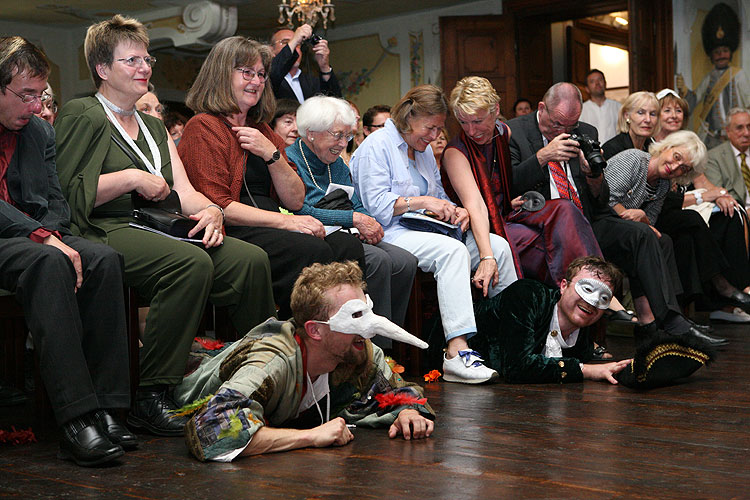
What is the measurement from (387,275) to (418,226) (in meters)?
0.45

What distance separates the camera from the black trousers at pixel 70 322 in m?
2.11

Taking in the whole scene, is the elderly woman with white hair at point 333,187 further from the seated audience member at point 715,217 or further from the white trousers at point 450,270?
the seated audience member at point 715,217

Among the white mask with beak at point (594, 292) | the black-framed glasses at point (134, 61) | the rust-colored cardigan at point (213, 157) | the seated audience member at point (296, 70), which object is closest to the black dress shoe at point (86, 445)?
the rust-colored cardigan at point (213, 157)

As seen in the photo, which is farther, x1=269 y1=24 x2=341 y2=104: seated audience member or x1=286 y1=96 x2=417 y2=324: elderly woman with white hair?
x1=269 y1=24 x2=341 y2=104: seated audience member

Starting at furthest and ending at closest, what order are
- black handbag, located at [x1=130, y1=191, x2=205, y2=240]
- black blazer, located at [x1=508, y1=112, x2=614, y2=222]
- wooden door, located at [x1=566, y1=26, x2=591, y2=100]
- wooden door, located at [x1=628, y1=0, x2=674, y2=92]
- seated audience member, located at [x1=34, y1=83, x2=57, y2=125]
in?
wooden door, located at [x1=566, y1=26, x2=591, y2=100] < wooden door, located at [x1=628, y1=0, x2=674, y2=92] < black blazer, located at [x1=508, y1=112, x2=614, y2=222] < seated audience member, located at [x1=34, y1=83, x2=57, y2=125] < black handbag, located at [x1=130, y1=191, x2=205, y2=240]

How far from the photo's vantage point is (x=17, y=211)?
7.58 ft

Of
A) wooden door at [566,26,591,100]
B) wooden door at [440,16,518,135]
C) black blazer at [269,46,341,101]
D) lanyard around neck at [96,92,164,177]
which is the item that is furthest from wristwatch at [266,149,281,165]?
wooden door at [566,26,591,100]

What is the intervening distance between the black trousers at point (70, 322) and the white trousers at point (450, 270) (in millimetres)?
1390

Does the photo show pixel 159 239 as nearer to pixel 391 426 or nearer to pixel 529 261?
pixel 391 426

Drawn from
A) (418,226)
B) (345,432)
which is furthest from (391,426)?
(418,226)

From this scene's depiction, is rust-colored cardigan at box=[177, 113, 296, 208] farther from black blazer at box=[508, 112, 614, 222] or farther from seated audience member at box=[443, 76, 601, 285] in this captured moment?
black blazer at box=[508, 112, 614, 222]

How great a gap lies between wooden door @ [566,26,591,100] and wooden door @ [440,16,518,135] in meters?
1.46

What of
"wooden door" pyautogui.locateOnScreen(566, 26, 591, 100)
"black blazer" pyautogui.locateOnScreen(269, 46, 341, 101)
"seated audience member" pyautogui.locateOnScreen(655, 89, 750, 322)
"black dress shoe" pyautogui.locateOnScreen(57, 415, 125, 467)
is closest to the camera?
"black dress shoe" pyautogui.locateOnScreen(57, 415, 125, 467)

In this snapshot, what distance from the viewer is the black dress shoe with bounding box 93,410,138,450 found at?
2.18 m
